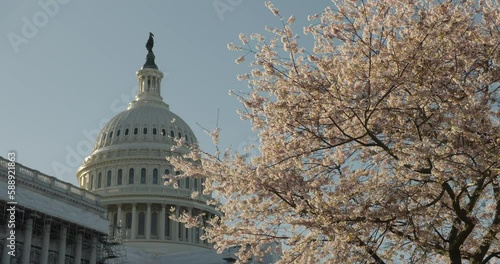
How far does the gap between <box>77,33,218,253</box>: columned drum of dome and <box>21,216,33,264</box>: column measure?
4587 cm

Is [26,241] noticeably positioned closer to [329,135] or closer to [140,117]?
[329,135]

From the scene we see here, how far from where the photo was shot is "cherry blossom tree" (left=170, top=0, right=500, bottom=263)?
1614cm

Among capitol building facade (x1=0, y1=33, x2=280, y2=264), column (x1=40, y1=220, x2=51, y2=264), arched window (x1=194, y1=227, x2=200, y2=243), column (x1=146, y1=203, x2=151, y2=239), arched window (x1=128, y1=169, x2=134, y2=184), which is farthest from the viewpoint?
arched window (x1=128, y1=169, x2=134, y2=184)

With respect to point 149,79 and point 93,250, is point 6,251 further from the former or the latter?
point 149,79

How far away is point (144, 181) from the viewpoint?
113 meters

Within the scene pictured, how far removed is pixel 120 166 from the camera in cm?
11456

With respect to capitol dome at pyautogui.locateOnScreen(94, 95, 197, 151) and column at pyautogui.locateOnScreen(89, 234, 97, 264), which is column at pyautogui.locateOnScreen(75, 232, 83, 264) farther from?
capitol dome at pyautogui.locateOnScreen(94, 95, 197, 151)

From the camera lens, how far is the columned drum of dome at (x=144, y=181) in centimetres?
10900

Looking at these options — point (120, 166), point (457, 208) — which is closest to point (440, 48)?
point (457, 208)

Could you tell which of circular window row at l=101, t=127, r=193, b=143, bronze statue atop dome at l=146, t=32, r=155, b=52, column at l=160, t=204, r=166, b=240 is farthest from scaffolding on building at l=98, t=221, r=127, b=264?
bronze statue atop dome at l=146, t=32, r=155, b=52

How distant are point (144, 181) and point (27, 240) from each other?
55.8 metres

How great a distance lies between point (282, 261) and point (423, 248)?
361 cm

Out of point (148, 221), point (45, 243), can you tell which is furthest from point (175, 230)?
point (45, 243)

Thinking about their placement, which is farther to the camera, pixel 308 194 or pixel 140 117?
pixel 140 117
